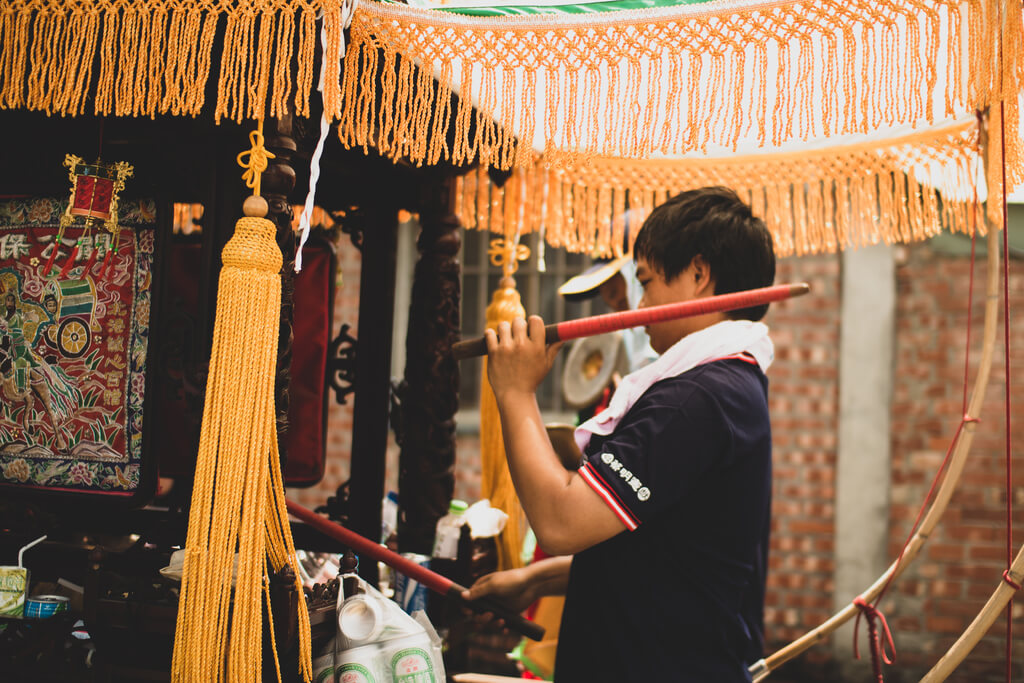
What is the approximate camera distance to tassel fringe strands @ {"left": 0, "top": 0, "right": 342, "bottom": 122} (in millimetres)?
1555

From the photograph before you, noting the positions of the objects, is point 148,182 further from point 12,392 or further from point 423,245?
point 423,245

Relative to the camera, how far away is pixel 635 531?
1.53 metres

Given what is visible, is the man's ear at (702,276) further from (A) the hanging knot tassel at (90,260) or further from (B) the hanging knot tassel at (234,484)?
(A) the hanging knot tassel at (90,260)

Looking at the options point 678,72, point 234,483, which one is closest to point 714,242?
point 678,72

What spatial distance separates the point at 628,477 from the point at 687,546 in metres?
0.23

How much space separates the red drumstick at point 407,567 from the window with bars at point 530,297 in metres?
2.66

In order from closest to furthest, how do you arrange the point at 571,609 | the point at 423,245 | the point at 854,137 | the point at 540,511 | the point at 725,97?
the point at 540,511 < the point at 571,609 < the point at 725,97 < the point at 854,137 < the point at 423,245

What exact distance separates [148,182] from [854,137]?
1939mm

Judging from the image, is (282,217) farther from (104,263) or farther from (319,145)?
(104,263)

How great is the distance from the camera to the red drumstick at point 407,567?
6.73 feet

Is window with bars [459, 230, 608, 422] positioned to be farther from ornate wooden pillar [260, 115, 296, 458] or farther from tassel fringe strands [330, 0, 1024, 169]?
ornate wooden pillar [260, 115, 296, 458]

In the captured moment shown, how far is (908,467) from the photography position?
4.18 metres

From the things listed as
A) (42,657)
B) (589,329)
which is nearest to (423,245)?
(589,329)

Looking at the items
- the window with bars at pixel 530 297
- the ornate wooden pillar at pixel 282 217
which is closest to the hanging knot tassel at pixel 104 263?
the ornate wooden pillar at pixel 282 217
